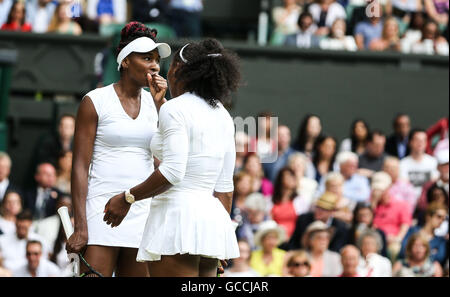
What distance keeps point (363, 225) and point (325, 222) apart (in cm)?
37

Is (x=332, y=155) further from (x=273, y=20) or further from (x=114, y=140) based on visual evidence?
(x=114, y=140)

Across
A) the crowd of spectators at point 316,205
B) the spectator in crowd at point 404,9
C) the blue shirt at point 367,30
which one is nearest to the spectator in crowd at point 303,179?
the crowd of spectators at point 316,205

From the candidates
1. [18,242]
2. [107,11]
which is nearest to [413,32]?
[107,11]

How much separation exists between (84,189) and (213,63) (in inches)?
39.3

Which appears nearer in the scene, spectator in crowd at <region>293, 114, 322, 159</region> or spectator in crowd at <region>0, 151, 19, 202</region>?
spectator in crowd at <region>0, 151, 19, 202</region>

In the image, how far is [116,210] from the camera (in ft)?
17.6

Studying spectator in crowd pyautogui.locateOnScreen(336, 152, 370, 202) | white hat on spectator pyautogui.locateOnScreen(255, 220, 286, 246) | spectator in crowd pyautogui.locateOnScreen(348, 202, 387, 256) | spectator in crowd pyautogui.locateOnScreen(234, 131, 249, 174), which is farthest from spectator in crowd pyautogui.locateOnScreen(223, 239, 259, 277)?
spectator in crowd pyautogui.locateOnScreen(336, 152, 370, 202)

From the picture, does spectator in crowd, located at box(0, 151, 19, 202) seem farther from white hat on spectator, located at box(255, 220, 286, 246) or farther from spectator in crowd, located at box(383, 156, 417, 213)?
spectator in crowd, located at box(383, 156, 417, 213)

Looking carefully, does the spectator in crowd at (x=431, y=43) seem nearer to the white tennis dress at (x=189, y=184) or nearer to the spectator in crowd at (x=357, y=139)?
the spectator in crowd at (x=357, y=139)

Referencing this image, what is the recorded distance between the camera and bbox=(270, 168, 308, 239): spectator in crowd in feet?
36.5

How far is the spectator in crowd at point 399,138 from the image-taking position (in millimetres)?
12406

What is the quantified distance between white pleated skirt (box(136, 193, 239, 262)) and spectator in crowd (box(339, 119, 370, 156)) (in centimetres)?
722

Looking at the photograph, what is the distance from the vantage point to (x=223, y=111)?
5438mm

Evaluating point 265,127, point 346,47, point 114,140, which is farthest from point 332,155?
point 114,140
